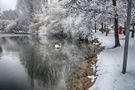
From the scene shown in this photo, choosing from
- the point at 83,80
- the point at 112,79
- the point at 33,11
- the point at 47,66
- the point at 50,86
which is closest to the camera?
the point at 112,79

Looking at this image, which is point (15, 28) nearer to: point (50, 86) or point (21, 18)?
point (21, 18)

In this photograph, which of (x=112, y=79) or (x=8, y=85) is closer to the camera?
(x=112, y=79)

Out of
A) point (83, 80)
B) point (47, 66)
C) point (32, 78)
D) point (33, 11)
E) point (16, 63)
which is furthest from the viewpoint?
point (33, 11)

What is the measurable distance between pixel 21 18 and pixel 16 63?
67540 mm

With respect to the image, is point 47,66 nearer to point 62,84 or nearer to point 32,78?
point 32,78

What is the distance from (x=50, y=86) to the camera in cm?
2036

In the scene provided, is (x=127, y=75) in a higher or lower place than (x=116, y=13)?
lower

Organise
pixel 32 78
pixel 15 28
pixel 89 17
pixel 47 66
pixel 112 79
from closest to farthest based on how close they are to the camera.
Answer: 1. pixel 112 79
2. pixel 32 78
3. pixel 89 17
4. pixel 47 66
5. pixel 15 28

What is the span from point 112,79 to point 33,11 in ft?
256

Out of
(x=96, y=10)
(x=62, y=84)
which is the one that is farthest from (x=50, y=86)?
(x=96, y=10)

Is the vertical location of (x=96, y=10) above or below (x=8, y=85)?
above

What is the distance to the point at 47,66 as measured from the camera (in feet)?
90.4

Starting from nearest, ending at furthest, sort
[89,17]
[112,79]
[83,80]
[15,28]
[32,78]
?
[112,79] → [83,80] → [32,78] → [89,17] → [15,28]

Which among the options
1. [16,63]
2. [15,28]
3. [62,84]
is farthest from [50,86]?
[15,28]
